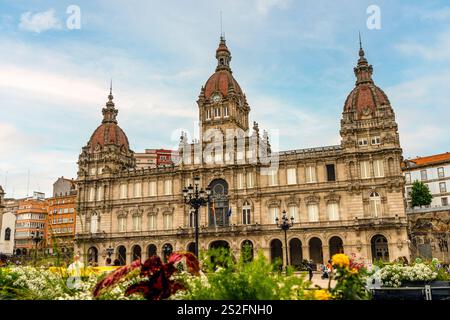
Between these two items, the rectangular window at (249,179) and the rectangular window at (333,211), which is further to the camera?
the rectangular window at (249,179)

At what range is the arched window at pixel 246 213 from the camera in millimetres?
50031

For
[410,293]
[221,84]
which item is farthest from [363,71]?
[410,293]

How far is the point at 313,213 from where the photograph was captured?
156ft

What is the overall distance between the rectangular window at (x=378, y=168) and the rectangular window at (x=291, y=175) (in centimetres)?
903

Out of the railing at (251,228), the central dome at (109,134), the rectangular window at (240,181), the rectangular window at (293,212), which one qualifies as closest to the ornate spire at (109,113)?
the central dome at (109,134)

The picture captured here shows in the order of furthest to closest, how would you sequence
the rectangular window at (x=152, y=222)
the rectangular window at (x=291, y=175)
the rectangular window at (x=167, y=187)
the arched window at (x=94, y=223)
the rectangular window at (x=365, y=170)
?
the arched window at (x=94, y=223) → the rectangular window at (x=167, y=187) → the rectangular window at (x=152, y=222) → the rectangular window at (x=291, y=175) → the rectangular window at (x=365, y=170)

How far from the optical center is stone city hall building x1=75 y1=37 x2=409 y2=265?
45.3 meters

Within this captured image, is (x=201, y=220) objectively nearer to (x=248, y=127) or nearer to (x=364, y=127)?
(x=248, y=127)

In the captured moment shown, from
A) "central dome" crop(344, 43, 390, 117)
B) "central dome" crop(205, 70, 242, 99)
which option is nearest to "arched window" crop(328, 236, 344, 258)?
"central dome" crop(344, 43, 390, 117)

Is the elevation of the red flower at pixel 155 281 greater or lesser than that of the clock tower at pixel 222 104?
lesser

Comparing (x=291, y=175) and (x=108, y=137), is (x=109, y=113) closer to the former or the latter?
(x=108, y=137)

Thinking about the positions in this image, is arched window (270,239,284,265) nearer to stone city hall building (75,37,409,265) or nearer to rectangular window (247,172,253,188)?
stone city hall building (75,37,409,265)

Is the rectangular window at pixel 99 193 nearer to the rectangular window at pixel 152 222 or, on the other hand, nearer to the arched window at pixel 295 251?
the rectangular window at pixel 152 222
